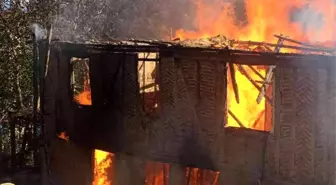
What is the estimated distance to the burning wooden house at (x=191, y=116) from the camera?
10.0m

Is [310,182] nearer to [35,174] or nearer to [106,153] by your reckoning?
[106,153]

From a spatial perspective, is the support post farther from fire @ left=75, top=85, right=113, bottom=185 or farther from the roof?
the roof

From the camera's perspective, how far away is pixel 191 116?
465 inches

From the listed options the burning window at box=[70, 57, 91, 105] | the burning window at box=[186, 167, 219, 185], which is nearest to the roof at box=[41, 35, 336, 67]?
the burning window at box=[70, 57, 91, 105]

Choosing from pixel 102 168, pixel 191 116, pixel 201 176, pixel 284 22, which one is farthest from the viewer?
pixel 284 22

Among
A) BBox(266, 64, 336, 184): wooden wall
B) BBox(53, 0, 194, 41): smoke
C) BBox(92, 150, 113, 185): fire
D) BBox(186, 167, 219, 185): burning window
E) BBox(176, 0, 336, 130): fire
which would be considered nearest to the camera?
BBox(266, 64, 336, 184): wooden wall

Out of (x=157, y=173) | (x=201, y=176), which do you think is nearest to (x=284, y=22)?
(x=157, y=173)

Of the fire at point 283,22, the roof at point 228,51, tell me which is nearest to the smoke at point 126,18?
the fire at point 283,22

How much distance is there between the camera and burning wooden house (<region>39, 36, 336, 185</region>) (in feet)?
32.9

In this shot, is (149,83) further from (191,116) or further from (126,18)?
(126,18)

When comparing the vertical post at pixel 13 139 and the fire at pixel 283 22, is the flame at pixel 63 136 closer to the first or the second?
the vertical post at pixel 13 139

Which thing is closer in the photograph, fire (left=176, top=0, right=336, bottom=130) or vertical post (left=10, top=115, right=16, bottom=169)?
vertical post (left=10, top=115, right=16, bottom=169)

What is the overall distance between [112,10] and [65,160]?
16168 mm

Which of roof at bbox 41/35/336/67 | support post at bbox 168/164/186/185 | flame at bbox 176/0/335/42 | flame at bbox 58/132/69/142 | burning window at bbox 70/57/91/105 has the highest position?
flame at bbox 176/0/335/42
